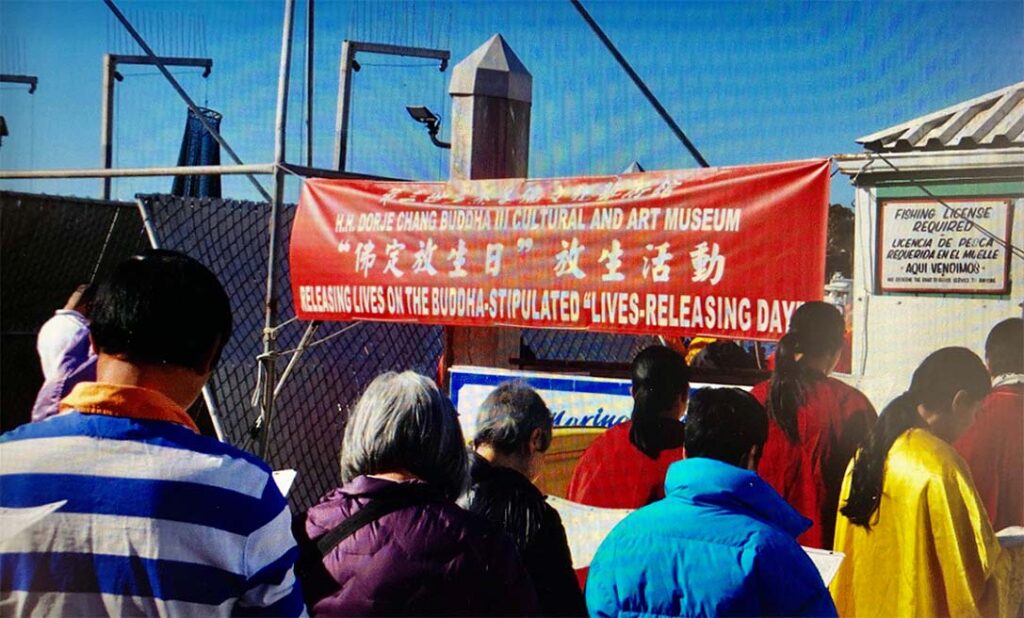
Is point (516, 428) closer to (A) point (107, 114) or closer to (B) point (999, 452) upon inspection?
(B) point (999, 452)

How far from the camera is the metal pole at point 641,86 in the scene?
3869 mm

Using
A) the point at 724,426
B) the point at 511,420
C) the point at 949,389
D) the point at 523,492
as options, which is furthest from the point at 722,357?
the point at 724,426

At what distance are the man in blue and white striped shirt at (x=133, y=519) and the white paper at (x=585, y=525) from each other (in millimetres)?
2068

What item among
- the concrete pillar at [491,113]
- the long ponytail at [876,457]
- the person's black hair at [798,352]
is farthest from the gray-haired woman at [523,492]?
the concrete pillar at [491,113]

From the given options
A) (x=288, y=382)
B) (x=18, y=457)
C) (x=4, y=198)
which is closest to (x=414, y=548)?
(x=18, y=457)

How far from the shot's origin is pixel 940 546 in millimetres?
3076

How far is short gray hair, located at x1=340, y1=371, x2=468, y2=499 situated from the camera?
230 cm

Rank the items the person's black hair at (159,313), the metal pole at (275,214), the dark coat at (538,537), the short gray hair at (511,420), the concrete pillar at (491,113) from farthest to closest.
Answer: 1. the metal pole at (275,214)
2. the concrete pillar at (491,113)
3. the short gray hair at (511,420)
4. the dark coat at (538,537)
5. the person's black hair at (159,313)

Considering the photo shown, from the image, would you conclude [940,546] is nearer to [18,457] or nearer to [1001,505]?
[1001,505]

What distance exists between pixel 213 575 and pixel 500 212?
2487 millimetres

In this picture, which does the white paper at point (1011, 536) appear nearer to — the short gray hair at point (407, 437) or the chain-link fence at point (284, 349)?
the short gray hair at point (407, 437)

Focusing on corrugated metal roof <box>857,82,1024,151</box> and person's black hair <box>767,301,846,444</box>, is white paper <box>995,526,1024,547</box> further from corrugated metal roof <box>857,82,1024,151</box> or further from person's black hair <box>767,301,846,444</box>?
corrugated metal roof <box>857,82,1024,151</box>

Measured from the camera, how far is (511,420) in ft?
9.47

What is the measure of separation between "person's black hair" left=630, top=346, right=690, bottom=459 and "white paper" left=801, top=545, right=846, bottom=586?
657 mm
